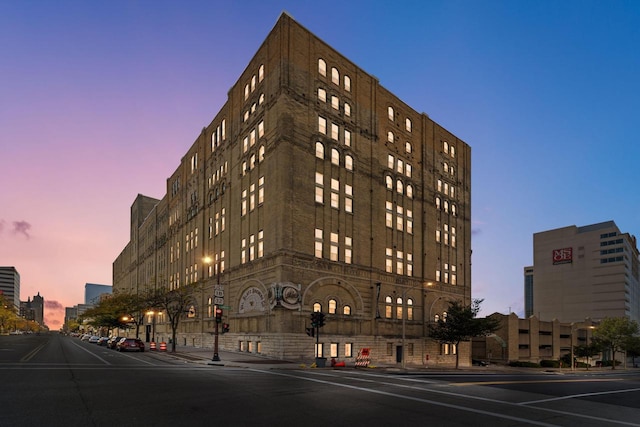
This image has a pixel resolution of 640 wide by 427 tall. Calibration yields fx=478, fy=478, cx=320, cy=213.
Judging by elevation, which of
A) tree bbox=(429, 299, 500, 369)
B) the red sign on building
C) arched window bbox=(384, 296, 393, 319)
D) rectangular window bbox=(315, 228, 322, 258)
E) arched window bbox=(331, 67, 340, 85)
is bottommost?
tree bbox=(429, 299, 500, 369)

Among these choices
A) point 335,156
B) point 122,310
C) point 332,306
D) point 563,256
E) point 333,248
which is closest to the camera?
point 332,306

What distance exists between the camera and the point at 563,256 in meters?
182

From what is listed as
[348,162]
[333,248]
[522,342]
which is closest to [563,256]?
[522,342]

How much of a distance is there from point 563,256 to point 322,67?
Result: 16294cm

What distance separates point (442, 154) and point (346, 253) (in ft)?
89.8

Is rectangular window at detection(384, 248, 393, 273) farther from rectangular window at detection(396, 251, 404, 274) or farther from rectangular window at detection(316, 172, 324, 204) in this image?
rectangular window at detection(316, 172, 324, 204)

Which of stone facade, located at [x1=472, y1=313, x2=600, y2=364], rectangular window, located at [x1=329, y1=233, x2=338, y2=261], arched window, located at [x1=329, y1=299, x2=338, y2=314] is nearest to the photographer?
arched window, located at [x1=329, y1=299, x2=338, y2=314]

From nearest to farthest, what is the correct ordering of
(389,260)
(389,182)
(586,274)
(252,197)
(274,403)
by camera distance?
(274,403)
(252,197)
(389,260)
(389,182)
(586,274)

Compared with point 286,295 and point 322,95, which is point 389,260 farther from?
point 322,95

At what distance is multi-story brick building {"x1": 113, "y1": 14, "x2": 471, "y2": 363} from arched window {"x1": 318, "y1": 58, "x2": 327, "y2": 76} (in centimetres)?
12

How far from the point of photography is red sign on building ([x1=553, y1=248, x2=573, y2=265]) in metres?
180

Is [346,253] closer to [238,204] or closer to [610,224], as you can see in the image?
[238,204]

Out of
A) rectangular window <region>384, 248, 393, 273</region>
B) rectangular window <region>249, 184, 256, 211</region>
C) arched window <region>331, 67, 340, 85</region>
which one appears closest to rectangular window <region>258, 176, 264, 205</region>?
rectangular window <region>249, 184, 256, 211</region>

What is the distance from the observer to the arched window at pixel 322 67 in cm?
5219
